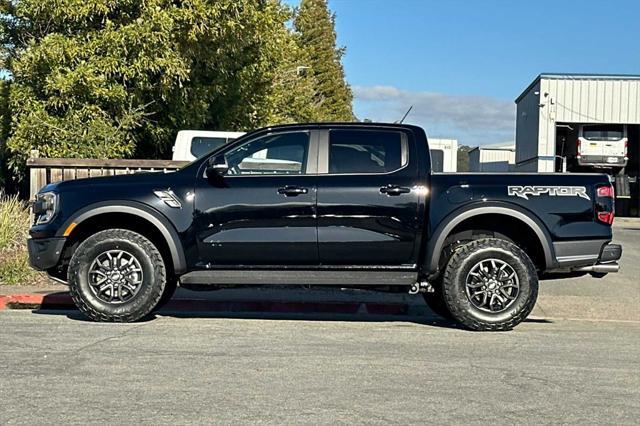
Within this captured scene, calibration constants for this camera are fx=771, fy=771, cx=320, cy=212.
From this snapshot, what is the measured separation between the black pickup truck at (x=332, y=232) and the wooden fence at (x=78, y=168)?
11.9 feet

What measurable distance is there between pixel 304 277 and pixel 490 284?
70.0 inches

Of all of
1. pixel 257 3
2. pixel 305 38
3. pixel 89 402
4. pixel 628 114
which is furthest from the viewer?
pixel 305 38

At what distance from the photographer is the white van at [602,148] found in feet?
92.2

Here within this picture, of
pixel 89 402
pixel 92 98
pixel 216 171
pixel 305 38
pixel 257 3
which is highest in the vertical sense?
pixel 305 38

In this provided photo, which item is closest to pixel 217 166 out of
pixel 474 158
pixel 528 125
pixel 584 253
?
pixel 584 253

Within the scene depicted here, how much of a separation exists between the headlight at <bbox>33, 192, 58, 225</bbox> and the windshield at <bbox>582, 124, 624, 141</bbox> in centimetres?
2493

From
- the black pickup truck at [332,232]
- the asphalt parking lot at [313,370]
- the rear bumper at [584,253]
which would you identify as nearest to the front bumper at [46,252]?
the black pickup truck at [332,232]

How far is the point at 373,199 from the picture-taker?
23.9ft

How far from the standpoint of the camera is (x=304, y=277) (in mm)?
Answer: 7371

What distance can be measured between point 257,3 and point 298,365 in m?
12.2

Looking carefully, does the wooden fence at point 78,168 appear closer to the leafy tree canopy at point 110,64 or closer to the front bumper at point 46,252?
the leafy tree canopy at point 110,64

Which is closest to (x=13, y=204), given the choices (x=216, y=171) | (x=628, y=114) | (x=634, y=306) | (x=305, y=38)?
(x=216, y=171)

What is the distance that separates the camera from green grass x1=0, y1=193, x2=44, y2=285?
991 centimetres

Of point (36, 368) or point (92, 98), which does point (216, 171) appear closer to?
point (36, 368)
